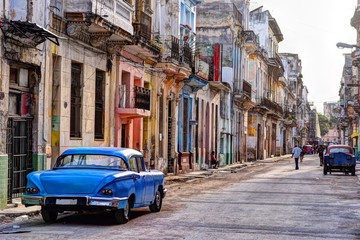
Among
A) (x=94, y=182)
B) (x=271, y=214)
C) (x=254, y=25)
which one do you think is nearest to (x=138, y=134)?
(x=271, y=214)

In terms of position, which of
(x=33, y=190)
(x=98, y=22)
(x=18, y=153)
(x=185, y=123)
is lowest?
(x=33, y=190)

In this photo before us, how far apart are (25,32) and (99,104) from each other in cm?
800

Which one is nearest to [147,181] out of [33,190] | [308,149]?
[33,190]

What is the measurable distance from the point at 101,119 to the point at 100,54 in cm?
218

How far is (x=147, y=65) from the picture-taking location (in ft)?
104

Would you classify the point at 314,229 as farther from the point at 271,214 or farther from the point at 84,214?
the point at 84,214

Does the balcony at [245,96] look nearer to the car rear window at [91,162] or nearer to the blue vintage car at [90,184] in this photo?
the blue vintage car at [90,184]

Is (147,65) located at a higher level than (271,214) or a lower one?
higher

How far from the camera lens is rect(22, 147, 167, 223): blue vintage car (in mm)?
12883

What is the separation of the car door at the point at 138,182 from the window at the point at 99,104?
404 inches

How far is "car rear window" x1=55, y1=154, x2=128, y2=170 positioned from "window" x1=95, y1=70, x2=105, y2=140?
1067cm

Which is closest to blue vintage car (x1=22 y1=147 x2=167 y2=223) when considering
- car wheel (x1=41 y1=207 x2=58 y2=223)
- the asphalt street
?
car wheel (x1=41 y1=207 x2=58 y2=223)

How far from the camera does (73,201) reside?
42.1 feet

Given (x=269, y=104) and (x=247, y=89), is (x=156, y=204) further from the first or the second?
(x=269, y=104)
